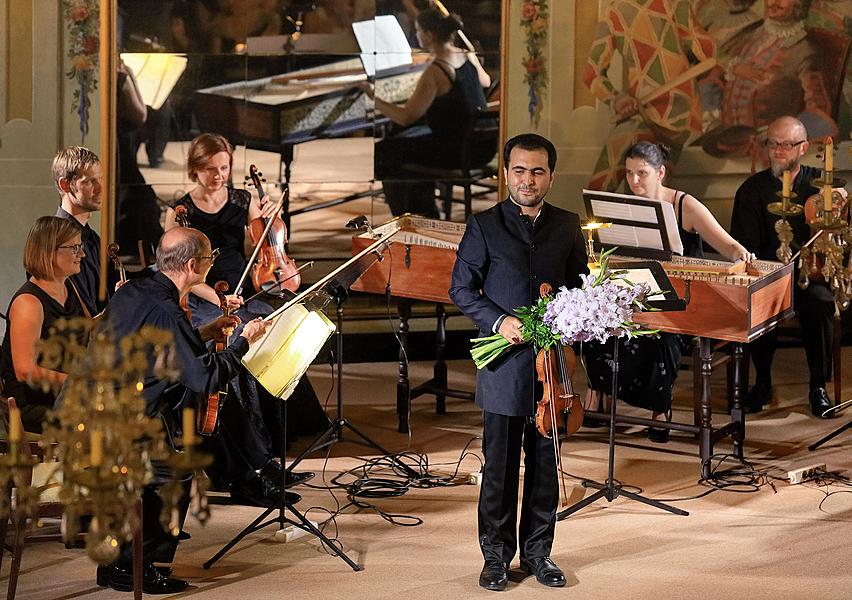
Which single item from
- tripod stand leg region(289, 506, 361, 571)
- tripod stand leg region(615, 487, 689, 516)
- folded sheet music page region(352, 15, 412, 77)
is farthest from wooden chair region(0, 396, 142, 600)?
folded sheet music page region(352, 15, 412, 77)

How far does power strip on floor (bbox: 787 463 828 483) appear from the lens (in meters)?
5.98

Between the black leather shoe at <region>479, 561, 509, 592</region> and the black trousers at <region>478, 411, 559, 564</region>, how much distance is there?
0.08ft

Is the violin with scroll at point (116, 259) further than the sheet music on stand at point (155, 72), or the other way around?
the sheet music on stand at point (155, 72)

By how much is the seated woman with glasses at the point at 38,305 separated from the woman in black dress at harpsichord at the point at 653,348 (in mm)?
2726

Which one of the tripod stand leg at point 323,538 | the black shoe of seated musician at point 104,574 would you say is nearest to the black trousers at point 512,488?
the tripod stand leg at point 323,538

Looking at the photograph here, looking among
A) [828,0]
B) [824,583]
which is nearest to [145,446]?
[824,583]

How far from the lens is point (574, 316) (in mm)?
4207

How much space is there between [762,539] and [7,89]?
5.22 metres

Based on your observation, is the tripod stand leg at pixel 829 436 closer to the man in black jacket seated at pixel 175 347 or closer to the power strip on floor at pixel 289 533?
the power strip on floor at pixel 289 533

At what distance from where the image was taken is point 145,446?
234 cm

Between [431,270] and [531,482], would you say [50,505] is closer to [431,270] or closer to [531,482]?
[531,482]

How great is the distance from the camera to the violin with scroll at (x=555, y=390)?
4367 millimetres

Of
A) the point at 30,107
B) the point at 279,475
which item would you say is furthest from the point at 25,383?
the point at 30,107

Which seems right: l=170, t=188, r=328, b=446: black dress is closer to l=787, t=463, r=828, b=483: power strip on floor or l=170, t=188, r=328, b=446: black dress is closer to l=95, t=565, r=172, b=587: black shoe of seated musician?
l=95, t=565, r=172, b=587: black shoe of seated musician
